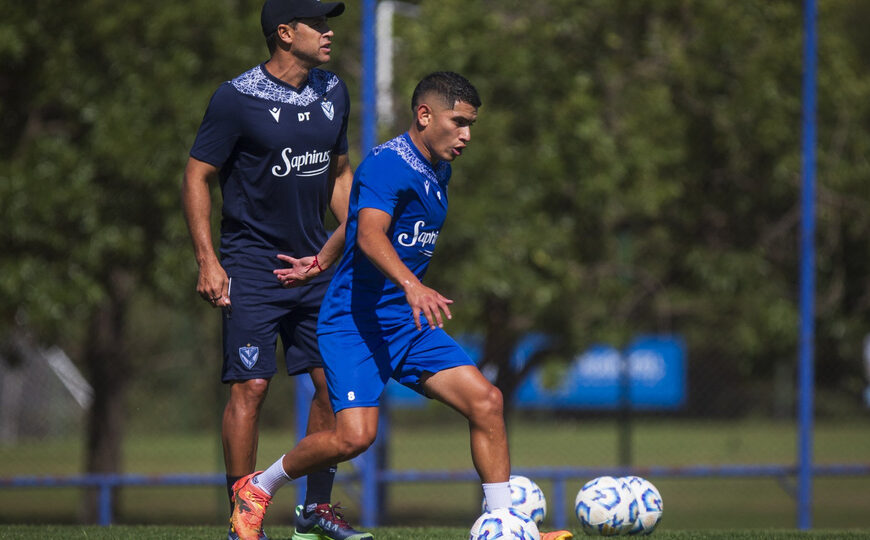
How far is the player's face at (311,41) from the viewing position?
5.04 m

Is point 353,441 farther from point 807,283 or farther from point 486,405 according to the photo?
point 807,283

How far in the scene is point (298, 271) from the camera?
4.92m

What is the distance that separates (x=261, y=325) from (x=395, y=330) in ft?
2.08

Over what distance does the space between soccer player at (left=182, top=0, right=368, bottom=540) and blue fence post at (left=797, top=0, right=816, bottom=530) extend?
194 inches

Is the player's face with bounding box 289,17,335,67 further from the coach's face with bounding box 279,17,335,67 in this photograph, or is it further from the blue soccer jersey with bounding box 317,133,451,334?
the blue soccer jersey with bounding box 317,133,451,334

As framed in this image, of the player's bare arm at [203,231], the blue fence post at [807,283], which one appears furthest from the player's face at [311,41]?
the blue fence post at [807,283]

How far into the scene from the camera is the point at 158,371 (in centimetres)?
1975

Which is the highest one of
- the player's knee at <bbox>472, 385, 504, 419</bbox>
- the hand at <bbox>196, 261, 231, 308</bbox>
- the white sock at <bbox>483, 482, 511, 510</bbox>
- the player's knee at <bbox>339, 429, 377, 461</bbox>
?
the hand at <bbox>196, 261, 231, 308</bbox>

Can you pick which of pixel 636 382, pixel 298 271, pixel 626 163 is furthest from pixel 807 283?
pixel 636 382

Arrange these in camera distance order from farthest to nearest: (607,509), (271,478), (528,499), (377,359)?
(528,499) → (607,509) → (271,478) → (377,359)

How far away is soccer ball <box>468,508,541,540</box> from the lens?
439 centimetres

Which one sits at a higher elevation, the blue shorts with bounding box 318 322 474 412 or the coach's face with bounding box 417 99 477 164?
the coach's face with bounding box 417 99 477 164

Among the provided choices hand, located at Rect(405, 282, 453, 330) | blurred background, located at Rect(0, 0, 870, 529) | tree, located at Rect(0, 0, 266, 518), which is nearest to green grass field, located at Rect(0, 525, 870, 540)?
hand, located at Rect(405, 282, 453, 330)

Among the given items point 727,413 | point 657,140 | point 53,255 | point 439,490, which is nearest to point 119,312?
point 53,255
